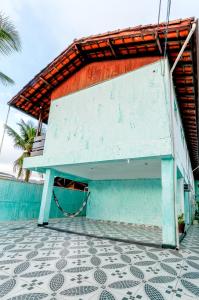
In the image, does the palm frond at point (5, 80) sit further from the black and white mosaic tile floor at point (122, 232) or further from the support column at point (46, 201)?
the black and white mosaic tile floor at point (122, 232)

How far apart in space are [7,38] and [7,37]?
39 mm

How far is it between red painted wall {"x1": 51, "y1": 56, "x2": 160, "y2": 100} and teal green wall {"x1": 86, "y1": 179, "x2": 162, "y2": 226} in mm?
5597

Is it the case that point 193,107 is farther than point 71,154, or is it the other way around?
point 193,107

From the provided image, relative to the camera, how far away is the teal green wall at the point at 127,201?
876 cm

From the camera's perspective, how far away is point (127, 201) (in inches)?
375

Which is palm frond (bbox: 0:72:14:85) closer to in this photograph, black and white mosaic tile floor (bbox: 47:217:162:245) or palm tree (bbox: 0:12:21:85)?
palm tree (bbox: 0:12:21:85)

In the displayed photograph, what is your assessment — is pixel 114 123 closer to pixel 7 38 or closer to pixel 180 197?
pixel 180 197

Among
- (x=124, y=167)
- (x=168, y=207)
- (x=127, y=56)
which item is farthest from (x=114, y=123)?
(x=168, y=207)

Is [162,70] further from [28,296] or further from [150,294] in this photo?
[28,296]

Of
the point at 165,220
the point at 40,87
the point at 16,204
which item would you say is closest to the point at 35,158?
the point at 16,204

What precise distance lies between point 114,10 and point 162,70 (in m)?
2.27

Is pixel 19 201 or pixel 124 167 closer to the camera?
pixel 124 167

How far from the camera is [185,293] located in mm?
2334

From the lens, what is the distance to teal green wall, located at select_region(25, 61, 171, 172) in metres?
5.13
